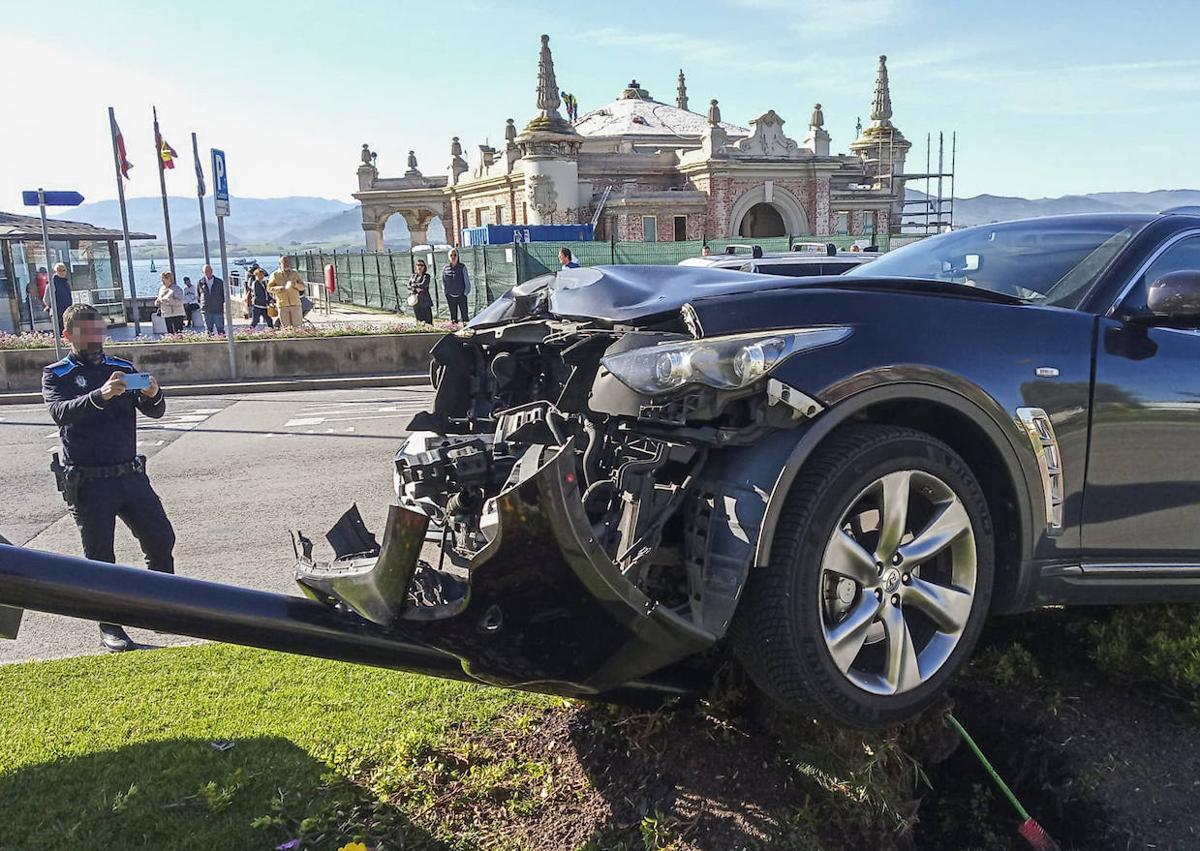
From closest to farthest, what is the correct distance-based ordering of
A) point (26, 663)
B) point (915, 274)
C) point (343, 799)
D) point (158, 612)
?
point (158, 612)
point (343, 799)
point (915, 274)
point (26, 663)

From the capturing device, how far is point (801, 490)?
2.59 meters

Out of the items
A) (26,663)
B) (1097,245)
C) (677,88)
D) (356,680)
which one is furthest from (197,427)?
(677,88)

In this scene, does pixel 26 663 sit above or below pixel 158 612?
below

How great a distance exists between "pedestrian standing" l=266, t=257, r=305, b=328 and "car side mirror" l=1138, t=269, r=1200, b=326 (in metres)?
19.3

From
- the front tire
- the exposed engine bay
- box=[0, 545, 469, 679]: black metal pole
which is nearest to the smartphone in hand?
the exposed engine bay

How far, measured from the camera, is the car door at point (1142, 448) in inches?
123

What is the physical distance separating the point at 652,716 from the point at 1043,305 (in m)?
1.91

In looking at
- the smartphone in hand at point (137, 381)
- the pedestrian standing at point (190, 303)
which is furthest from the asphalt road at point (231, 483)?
the pedestrian standing at point (190, 303)

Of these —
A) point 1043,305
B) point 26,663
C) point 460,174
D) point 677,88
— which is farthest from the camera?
point 677,88

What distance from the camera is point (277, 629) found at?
2.59 meters

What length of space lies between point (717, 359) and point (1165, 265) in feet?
6.44

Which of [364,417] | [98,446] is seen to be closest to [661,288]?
[98,446]

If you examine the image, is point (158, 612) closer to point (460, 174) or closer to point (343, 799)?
point (343, 799)

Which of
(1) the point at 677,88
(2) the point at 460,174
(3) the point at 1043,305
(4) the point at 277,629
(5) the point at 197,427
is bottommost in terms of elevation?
(5) the point at 197,427
